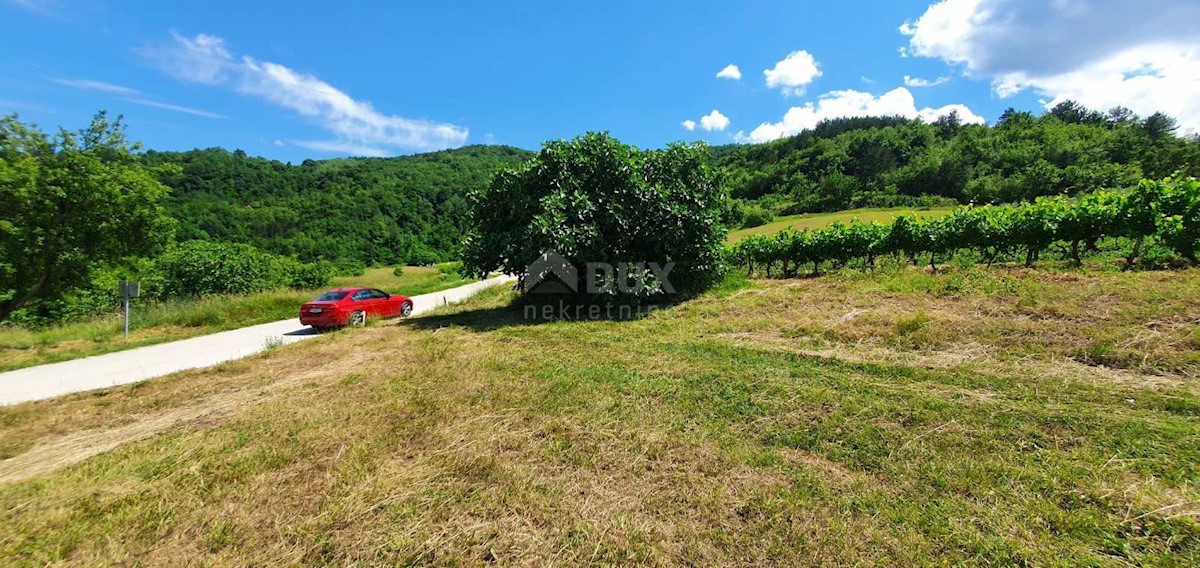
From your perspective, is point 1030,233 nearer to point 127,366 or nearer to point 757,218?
point 127,366

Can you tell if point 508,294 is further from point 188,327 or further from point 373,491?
point 373,491

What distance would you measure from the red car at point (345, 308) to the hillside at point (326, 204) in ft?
140

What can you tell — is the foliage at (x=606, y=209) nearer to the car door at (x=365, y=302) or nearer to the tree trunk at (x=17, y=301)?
the car door at (x=365, y=302)

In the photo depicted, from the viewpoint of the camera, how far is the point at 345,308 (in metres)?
13.3

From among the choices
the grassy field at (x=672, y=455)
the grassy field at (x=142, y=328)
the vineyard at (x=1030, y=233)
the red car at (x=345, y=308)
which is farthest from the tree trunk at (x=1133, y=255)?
the grassy field at (x=142, y=328)

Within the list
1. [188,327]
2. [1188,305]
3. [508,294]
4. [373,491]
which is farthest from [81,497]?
[508,294]

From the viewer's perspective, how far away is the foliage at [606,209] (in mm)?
11789

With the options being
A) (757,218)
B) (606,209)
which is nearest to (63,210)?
(606,209)

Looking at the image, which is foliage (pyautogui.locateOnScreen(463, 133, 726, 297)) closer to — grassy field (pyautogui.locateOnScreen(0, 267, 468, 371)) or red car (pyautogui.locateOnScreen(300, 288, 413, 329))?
red car (pyautogui.locateOnScreen(300, 288, 413, 329))

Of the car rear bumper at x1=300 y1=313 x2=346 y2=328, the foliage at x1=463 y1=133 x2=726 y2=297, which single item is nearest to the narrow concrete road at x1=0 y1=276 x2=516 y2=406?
the car rear bumper at x1=300 y1=313 x2=346 y2=328

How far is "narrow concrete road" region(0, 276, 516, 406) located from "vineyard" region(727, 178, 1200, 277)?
17352 millimetres

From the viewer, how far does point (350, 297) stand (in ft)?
45.3

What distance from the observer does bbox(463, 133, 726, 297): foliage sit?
464 inches

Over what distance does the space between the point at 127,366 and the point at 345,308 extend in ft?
15.9
